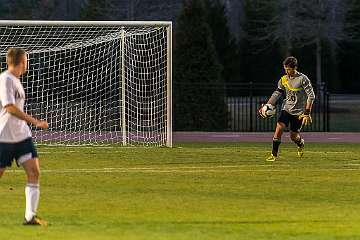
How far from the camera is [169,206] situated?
49.3 ft

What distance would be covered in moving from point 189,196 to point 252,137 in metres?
18.6

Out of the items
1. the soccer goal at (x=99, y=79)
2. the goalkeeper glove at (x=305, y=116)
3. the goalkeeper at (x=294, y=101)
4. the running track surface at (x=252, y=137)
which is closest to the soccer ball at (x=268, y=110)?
the goalkeeper at (x=294, y=101)

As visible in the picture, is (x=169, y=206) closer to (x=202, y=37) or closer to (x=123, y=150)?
(x=123, y=150)

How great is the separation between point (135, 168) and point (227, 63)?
36.3 metres

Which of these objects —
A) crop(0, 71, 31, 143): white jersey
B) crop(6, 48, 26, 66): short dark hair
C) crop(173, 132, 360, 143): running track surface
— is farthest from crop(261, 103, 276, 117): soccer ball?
crop(6, 48, 26, 66): short dark hair

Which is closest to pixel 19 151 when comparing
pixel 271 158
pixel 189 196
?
pixel 189 196

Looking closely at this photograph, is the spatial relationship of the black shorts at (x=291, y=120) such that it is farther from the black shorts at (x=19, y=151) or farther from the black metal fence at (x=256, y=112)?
the black metal fence at (x=256, y=112)

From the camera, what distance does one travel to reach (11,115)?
12969mm

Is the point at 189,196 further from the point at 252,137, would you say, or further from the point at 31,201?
the point at 252,137

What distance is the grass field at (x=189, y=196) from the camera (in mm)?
12656

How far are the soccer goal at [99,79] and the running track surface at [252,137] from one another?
72.3 inches

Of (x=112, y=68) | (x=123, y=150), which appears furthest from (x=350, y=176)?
(x=112, y=68)

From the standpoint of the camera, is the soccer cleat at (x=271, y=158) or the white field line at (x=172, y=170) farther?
the soccer cleat at (x=271, y=158)

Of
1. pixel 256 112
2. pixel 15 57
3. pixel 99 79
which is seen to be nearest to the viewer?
pixel 15 57
